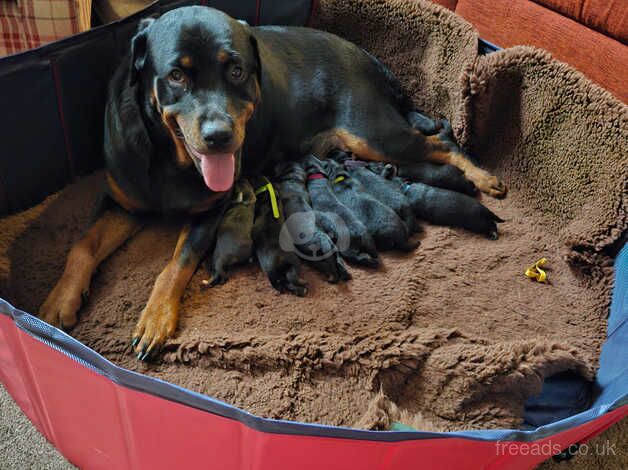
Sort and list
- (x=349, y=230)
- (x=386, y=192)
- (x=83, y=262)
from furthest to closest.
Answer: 1. (x=386, y=192)
2. (x=349, y=230)
3. (x=83, y=262)

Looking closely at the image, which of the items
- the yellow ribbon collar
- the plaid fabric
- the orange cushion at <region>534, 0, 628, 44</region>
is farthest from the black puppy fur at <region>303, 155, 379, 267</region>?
the orange cushion at <region>534, 0, 628, 44</region>

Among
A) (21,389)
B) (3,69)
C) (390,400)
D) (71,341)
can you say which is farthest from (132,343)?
(3,69)

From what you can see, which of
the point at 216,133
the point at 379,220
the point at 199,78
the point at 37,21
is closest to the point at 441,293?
the point at 379,220

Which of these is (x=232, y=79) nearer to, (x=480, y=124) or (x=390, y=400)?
(x=390, y=400)

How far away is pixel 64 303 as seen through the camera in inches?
59.5

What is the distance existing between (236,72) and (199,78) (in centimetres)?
11

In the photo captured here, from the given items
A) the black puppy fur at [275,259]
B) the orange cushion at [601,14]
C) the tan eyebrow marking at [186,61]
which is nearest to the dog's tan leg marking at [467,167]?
the orange cushion at [601,14]

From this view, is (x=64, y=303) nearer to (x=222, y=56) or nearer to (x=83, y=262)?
(x=83, y=262)

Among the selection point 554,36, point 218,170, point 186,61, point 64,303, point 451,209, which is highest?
point 186,61

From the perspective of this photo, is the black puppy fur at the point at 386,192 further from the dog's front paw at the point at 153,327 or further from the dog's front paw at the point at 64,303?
the dog's front paw at the point at 64,303

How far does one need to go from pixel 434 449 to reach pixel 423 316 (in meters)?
0.68

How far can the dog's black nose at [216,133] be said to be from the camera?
53.9 inches

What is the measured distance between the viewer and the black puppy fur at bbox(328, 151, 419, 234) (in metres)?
1.89

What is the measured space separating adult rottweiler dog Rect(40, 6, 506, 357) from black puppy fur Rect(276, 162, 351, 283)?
211 millimetres
